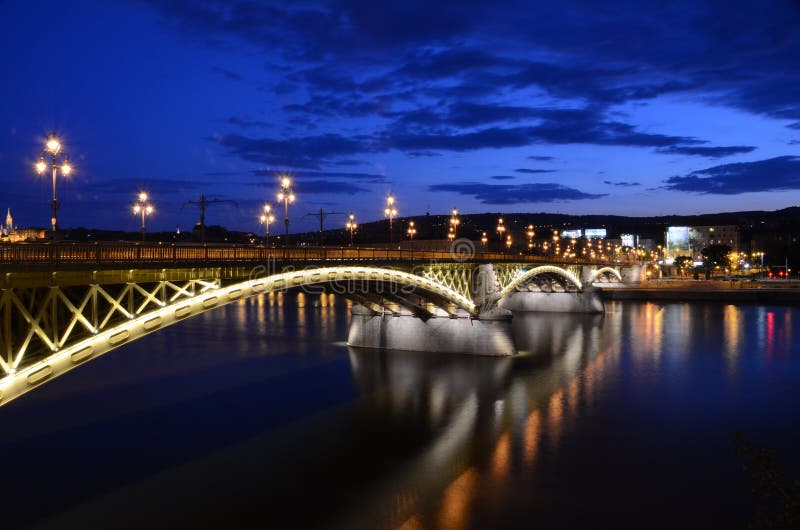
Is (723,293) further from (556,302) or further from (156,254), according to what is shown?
(156,254)

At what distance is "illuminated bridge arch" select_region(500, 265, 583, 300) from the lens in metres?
54.1

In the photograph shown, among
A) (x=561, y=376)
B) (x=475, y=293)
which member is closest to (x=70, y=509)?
(x=561, y=376)

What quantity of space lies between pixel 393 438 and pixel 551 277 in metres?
51.1

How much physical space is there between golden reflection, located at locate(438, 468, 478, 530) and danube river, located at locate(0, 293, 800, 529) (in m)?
0.07

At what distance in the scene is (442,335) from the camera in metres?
39.3

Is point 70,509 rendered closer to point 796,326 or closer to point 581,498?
point 581,498

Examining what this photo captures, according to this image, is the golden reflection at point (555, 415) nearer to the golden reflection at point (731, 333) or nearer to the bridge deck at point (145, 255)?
the bridge deck at point (145, 255)

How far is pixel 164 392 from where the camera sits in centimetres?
2928

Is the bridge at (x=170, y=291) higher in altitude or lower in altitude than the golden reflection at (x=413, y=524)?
higher

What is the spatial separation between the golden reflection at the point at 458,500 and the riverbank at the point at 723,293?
65.7 metres

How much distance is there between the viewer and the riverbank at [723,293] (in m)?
82.2

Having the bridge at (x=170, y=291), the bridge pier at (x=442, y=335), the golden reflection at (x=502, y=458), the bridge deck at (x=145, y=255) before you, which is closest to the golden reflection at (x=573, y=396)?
the golden reflection at (x=502, y=458)

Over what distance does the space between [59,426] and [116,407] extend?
3171 millimetres

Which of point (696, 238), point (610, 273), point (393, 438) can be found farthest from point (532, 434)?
point (696, 238)
